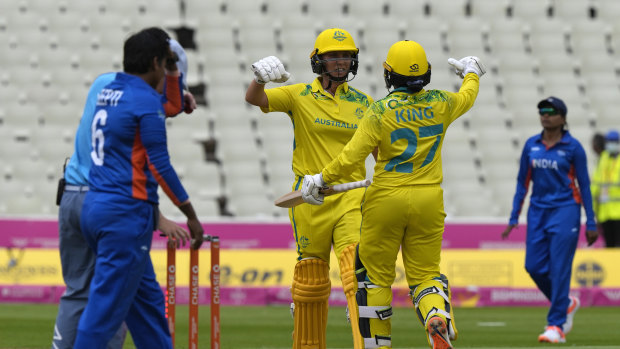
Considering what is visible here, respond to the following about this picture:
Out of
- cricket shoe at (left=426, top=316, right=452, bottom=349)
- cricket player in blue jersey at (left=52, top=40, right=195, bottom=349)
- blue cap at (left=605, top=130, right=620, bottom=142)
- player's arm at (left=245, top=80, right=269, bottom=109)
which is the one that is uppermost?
player's arm at (left=245, top=80, right=269, bottom=109)

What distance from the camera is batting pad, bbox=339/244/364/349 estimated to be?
6.38 m

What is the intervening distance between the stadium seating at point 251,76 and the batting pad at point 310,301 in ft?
26.5

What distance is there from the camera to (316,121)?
22.4ft

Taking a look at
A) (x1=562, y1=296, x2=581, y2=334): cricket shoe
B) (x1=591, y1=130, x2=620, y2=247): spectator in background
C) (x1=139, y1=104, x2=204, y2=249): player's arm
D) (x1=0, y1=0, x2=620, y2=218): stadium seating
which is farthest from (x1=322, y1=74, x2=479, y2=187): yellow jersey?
(x1=0, y1=0, x2=620, y2=218): stadium seating

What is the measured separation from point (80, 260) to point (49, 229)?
8.47 metres

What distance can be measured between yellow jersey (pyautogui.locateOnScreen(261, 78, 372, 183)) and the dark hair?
1.61m

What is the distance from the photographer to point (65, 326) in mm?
5473

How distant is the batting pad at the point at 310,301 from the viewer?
677cm

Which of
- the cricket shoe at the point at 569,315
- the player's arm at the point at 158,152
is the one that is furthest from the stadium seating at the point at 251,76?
the player's arm at the point at 158,152

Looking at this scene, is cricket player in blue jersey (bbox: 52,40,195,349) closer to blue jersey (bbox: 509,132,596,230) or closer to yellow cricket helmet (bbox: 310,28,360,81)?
yellow cricket helmet (bbox: 310,28,360,81)

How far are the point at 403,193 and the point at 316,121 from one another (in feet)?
3.42

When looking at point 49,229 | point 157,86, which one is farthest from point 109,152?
point 49,229

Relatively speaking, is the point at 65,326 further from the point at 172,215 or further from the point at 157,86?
the point at 172,215

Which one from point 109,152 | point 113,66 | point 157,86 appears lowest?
point 109,152
